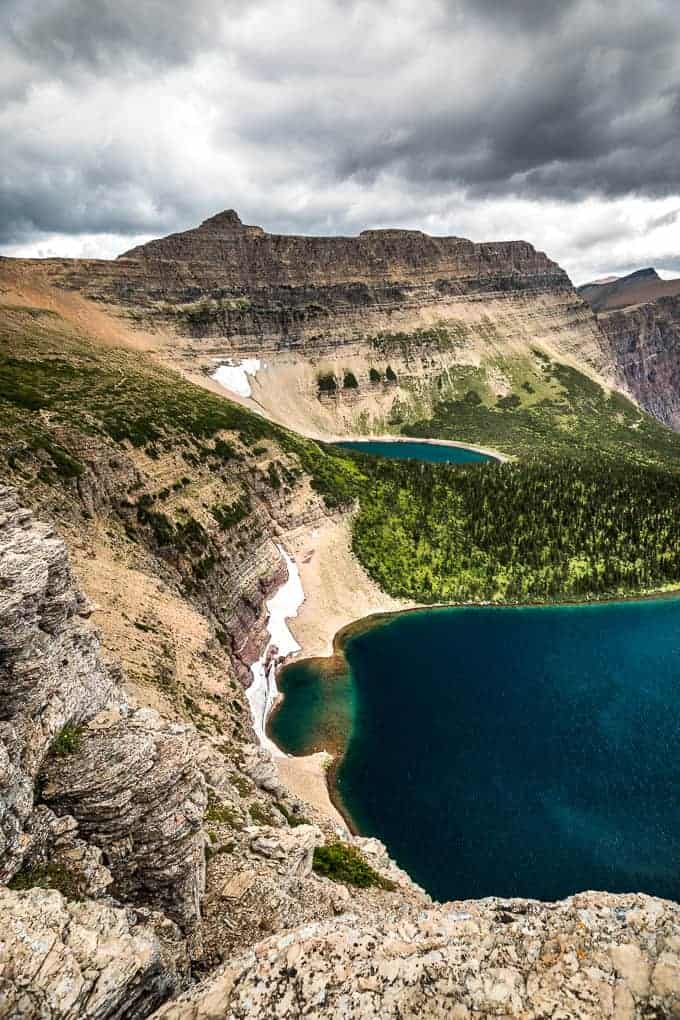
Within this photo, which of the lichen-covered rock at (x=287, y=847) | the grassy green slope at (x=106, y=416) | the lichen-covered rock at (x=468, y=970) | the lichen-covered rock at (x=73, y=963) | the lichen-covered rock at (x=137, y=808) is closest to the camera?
the lichen-covered rock at (x=468, y=970)

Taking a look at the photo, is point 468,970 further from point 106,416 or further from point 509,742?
point 106,416

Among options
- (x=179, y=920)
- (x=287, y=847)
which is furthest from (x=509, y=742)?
(x=179, y=920)

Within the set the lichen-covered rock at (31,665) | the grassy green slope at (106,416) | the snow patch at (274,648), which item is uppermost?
the grassy green slope at (106,416)

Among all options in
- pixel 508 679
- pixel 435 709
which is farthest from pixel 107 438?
pixel 508 679

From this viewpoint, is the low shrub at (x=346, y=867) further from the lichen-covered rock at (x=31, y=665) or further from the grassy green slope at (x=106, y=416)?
the grassy green slope at (x=106, y=416)

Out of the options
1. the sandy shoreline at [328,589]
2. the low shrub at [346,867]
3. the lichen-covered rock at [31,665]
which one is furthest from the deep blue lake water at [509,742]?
the lichen-covered rock at [31,665]

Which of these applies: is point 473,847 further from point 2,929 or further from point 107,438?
point 107,438

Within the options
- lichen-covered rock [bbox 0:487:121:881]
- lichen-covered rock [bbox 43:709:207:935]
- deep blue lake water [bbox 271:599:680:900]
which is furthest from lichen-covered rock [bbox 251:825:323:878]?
deep blue lake water [bbox 271:599:680:900]
